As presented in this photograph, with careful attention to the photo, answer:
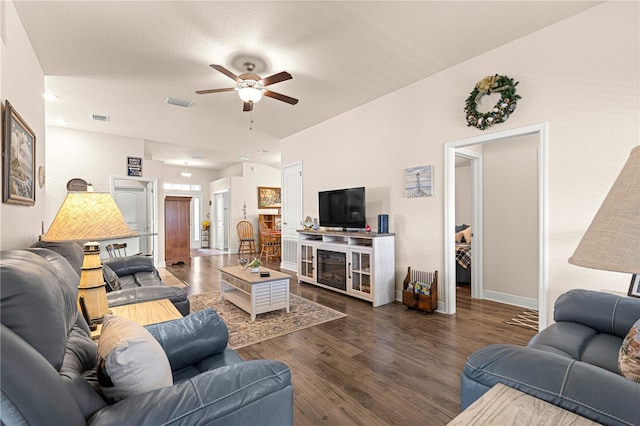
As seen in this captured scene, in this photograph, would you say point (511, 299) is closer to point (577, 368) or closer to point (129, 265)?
point (577, 368)

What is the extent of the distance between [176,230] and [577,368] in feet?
25.2

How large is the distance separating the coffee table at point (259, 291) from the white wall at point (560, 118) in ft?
5.28

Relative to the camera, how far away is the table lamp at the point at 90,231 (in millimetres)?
1546

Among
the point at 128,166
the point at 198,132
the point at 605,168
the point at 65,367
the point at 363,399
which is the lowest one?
the point at 363,399

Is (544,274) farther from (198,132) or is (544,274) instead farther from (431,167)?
(198,132)

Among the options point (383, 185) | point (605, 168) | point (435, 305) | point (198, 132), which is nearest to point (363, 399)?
point (435, 305)

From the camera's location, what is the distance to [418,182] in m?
3.79

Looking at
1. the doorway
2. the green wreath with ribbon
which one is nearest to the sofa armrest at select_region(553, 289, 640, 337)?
the green wreath with ribbon

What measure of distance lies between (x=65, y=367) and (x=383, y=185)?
3835 millimetres

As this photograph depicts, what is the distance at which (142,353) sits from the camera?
97 centimetres

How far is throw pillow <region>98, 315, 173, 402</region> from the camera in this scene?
3.01 feet

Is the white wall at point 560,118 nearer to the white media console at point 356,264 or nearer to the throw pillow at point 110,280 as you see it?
the white media console at point 356,264

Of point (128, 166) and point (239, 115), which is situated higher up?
point (239, 115)

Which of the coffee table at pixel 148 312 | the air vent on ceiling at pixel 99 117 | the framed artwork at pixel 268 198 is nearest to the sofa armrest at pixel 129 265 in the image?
the coffee table at pixel 148 312
